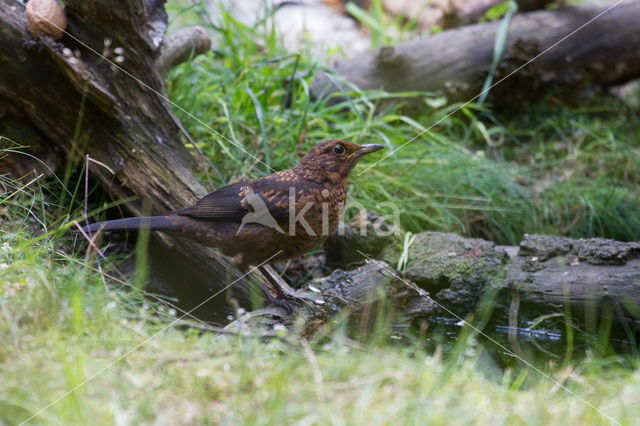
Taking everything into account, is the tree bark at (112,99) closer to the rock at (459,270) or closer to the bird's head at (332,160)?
the bird's head at (332,160)

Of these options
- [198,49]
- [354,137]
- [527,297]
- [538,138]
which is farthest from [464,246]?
[538,138]

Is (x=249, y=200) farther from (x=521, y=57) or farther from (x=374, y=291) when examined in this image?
(x=521, y=57)

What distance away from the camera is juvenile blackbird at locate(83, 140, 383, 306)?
368 cm

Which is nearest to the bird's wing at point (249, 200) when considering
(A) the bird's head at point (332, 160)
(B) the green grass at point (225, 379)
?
(A) the bird's head at point (332, 160)

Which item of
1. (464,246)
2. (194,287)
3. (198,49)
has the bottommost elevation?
(194,287)

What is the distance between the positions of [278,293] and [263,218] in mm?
482

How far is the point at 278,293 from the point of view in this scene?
3.88 meters

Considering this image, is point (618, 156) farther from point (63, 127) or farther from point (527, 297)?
point (63, 127)

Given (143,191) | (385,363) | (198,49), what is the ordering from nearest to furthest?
1. (385,363)
2. (143,191)
3. (198,49)

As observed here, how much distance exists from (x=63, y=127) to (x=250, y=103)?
5.20ft

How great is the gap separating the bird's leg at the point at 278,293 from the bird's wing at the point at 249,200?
1.37 feet

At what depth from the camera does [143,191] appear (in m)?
4.10

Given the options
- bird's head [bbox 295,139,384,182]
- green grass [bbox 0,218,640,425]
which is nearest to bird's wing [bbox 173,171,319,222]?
bird's head [bbox 295,139,384,182]

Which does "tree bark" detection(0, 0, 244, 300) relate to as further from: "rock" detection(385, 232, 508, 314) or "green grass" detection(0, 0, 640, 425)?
"rock" detection(385, 232, 508, 314)
